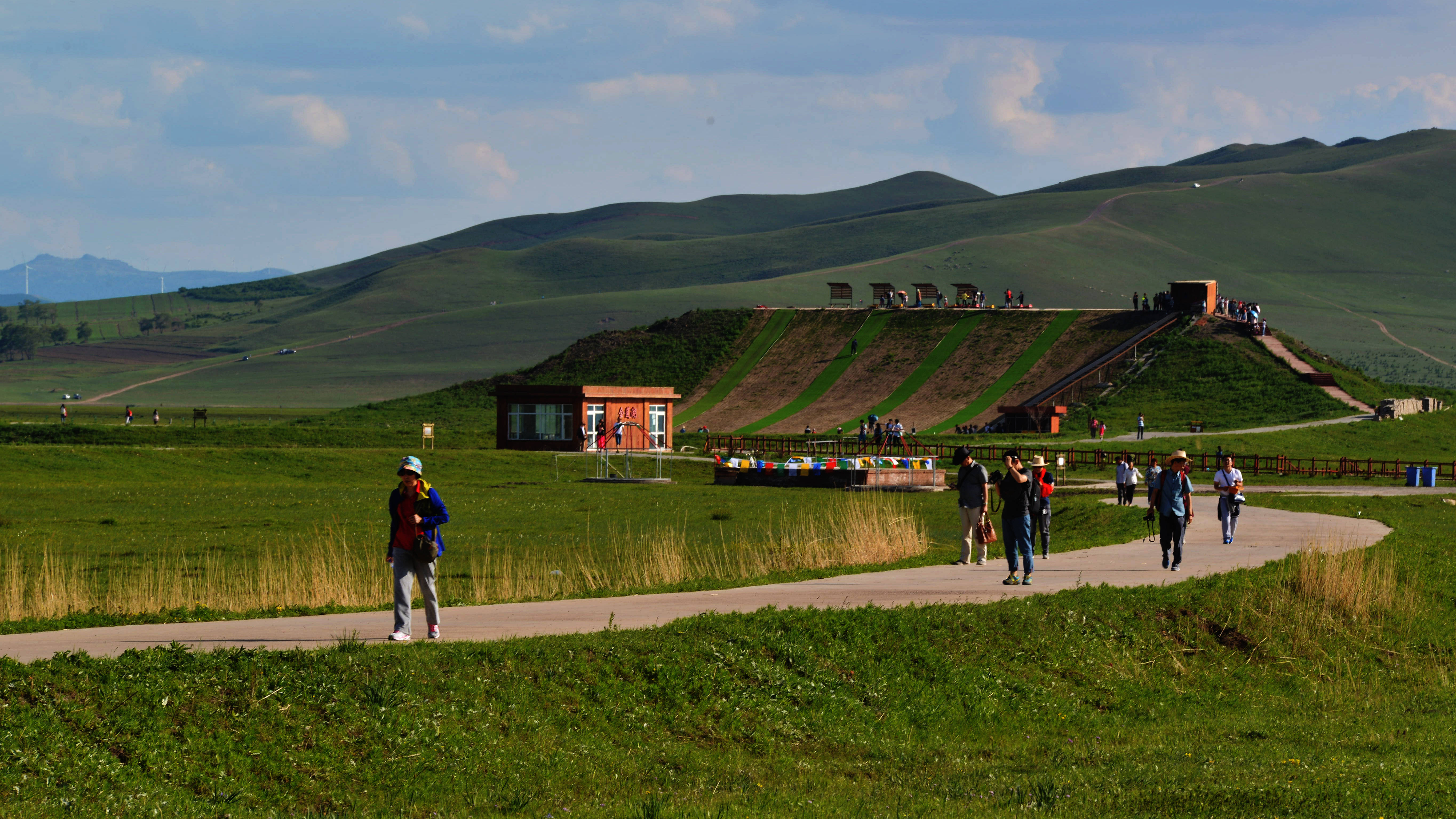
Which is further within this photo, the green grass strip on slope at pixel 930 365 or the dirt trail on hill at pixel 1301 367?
the green grass strip on slope at pixel 930 365

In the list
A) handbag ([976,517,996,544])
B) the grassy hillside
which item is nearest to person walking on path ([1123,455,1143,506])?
handbag ([976,517,996,544])

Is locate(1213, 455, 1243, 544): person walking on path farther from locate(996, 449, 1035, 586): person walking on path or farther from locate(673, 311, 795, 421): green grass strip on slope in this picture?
locate(673, 311, 795, 421): green grass strip on slope

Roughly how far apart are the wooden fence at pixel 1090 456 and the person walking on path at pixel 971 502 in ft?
57.9

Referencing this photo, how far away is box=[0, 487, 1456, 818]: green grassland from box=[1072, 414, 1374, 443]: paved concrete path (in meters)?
48.5

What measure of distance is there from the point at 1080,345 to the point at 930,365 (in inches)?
415

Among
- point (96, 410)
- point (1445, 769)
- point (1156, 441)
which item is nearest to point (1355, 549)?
point (1445, 769)

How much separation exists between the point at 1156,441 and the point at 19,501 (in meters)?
46.1

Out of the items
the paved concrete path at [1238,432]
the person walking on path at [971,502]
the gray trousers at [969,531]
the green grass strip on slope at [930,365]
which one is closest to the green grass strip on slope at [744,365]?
the green grass strip on slope at [930,365]

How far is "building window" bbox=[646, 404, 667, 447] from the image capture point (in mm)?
Result: 74375

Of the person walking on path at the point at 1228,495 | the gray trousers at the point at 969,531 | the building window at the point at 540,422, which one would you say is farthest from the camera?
the building window at the point at 540,422

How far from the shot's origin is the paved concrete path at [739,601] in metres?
15.3

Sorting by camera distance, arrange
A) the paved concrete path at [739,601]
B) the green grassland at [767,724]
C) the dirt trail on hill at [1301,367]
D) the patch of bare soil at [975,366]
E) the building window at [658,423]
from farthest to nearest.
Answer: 1. the patch of bare soil at [975,366]
2. the dirt trail on hill at [1301,367]
3. the building window at [658,423]
4. the paved concrete path at [739,601]
5. the green grassland at [767,724]

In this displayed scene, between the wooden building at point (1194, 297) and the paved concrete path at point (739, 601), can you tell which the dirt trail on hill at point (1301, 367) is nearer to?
the wooden building at point (1194, 297)

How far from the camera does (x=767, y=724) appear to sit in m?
15.1
